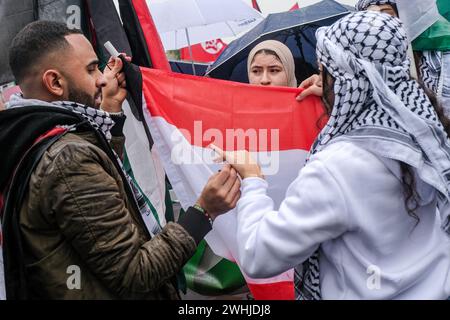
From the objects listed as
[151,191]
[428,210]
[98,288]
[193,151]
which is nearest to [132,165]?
[151,191]

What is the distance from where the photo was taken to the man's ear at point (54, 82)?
222 centimetres

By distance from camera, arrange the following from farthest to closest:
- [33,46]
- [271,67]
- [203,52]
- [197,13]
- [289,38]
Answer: [203,52]
[197,13]
[289,38]
[271,67]
[33,46]

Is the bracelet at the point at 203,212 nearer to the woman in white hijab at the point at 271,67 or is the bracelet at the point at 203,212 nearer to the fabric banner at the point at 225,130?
the fabric banner at the point at 225,130

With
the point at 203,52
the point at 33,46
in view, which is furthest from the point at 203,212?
the point at 203,52

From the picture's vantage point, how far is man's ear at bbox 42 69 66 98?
2217mm

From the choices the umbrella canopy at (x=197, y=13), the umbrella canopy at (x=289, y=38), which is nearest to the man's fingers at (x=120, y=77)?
the umbrella canopy at (x=289, y=38)

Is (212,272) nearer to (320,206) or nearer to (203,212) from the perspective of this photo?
(203,212)

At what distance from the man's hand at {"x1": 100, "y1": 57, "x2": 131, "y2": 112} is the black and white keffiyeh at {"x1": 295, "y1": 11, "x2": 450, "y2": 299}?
54.7 inches

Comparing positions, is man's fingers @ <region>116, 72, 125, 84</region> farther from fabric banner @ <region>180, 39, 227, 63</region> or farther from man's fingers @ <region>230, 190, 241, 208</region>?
fabric banner @ <region>180, 39, 227, 63</region>

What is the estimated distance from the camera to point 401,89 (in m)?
1.91

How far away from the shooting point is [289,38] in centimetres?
555

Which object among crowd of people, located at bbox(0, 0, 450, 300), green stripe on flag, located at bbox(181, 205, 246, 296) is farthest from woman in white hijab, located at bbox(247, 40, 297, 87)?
crowd of people, located at bbox(0, 0, 450, 300)

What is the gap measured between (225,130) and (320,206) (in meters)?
1.34
